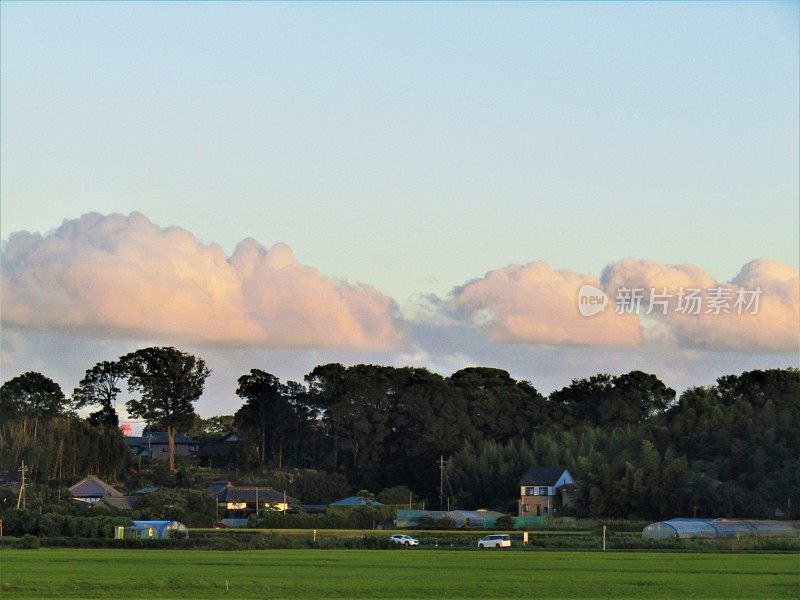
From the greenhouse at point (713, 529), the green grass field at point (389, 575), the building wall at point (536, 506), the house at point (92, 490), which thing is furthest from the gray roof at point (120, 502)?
the greenhouse at point (713, 529)

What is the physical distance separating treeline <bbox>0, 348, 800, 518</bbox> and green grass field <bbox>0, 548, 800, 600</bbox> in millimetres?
33301

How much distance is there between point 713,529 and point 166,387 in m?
47.7

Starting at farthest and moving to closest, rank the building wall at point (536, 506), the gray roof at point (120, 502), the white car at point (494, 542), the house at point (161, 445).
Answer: the house at point (161, 445)
the building wall at point (536, 506)
the gray roof at point (120, 502)
the white car at point (494, 542)

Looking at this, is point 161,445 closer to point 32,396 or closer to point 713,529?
point 32,396

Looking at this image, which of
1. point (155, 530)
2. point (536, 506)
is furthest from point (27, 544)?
point (536, 506)

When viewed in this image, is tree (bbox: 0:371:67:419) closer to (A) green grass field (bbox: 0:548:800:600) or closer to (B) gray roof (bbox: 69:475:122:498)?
(B) gray roof (bbox: 69:475:122:498)

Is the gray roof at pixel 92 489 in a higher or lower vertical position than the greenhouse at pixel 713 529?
higher

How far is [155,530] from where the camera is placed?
54062mm

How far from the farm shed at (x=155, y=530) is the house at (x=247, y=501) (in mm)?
21967

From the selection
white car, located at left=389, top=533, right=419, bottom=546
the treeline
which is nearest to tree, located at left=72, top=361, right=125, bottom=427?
the treeline

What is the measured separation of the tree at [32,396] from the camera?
95000 millimetres

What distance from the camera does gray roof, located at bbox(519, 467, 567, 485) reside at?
79.0m

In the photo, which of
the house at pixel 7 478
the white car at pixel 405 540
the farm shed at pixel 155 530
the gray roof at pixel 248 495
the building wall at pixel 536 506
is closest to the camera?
the white car at pixel 405 540

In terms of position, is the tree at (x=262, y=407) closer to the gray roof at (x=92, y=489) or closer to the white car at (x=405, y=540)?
the gray roof at (x=92, y=489)
